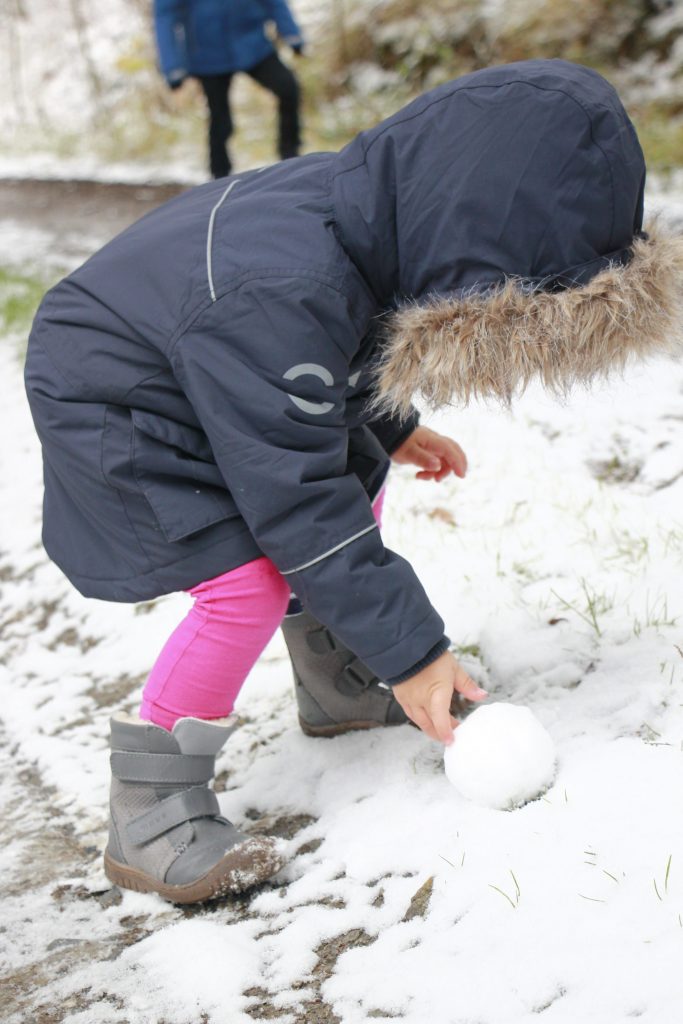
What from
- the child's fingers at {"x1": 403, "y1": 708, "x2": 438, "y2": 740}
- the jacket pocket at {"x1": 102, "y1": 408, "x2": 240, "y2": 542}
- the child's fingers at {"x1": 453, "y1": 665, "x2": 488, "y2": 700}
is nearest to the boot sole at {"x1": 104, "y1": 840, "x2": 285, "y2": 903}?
the child's fingers at {"x1": 403, "y1": 708, "x2": 438, "y2": 740}

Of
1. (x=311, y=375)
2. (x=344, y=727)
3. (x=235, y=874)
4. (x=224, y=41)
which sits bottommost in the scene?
(x=344, y=727)

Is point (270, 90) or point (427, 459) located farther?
point (270, 90)

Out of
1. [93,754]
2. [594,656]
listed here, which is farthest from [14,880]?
[594,656]

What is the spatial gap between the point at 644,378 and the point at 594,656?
67.5 inches

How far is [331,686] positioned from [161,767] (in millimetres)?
502

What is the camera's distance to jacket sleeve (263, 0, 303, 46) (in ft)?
21.9

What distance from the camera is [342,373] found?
1801 mm

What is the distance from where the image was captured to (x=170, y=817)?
2002 mm

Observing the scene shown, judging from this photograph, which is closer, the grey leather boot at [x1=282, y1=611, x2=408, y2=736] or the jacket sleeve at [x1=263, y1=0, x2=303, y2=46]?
the grey leather boot at [x1=282, y1=611, x2=408, y2=736]

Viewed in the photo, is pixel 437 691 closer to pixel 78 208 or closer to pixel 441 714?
pixel 441 714

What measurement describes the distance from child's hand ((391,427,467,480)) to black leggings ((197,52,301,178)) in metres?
4.90

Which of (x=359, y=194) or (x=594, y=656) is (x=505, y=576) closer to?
(x=594, y=656)

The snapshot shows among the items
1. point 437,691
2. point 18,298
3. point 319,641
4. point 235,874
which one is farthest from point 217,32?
point 235,874

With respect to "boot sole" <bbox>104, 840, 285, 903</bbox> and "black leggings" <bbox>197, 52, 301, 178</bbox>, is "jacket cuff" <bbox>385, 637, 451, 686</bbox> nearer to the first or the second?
"boot sole" <bbox>104, 840, 285, 903</bbox>
